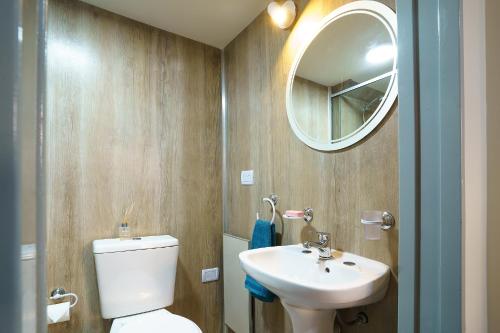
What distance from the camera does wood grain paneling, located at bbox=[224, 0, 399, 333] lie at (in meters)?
0.92

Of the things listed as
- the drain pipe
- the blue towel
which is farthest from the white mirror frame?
the drain pipe

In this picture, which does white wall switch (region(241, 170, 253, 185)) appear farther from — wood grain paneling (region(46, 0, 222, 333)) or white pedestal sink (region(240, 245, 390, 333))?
white pedestal sink (region(240, 245, 390, 333))

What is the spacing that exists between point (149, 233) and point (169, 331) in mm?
636

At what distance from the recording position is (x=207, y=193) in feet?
6.10

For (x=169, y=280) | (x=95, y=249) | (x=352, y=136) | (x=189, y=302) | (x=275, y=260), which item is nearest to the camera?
(x=352, y=136)

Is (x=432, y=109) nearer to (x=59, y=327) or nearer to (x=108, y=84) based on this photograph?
(x=108, y=84)

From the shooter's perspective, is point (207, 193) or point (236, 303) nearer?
point (236, 303)

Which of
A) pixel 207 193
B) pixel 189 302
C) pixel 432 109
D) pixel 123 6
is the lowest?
pixel 189 302

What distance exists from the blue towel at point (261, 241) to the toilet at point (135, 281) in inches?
13.9

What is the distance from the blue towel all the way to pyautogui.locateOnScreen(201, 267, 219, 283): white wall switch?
54cm

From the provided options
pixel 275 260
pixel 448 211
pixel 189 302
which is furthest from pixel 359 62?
pixel 189 302

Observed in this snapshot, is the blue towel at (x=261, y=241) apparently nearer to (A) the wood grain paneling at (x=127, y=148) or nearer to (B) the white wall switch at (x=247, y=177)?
(B) the white wall switch at (x=247, y=177)

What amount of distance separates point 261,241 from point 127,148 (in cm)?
102

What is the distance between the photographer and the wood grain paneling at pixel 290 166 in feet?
3.01
